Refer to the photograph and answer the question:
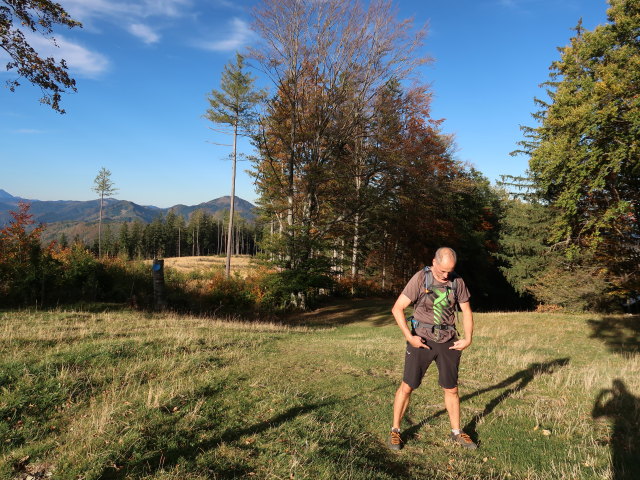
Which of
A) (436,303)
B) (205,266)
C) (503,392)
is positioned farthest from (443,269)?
(205,266)

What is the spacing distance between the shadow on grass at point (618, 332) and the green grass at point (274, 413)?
3886mm

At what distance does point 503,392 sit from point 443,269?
3.18 metres

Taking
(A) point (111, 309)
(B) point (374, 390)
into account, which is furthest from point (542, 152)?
(A) point (111, 309)

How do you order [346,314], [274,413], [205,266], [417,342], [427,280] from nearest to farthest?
[417,342] < [427,280] < [274,413] < [346,314] < [205,266]

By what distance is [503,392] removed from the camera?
5.54m

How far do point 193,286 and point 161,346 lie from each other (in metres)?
14.6

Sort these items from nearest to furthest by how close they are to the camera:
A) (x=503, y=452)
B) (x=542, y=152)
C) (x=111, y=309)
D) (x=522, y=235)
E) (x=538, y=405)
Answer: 1. (x=503, y=452)
2. (x=538, y=405)
3. (x=111, y=309)
4. (x=542, y=152)
5. (x=522, y=235)

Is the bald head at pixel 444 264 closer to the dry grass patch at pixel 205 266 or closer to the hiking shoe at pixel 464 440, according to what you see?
the hiking shoe at pixel 464 440

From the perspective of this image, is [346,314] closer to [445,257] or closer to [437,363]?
[437,363]

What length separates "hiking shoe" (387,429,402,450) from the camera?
3632 mm

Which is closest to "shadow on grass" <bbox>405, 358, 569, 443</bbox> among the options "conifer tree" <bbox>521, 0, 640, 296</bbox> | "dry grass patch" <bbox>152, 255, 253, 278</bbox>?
"conifer tree" <bbox>521, 0, 640, 296</bbox>

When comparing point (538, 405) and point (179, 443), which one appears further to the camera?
point (538, 405)

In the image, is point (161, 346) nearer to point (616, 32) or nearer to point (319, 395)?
point (319, 395)

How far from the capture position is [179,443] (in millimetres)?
3324
